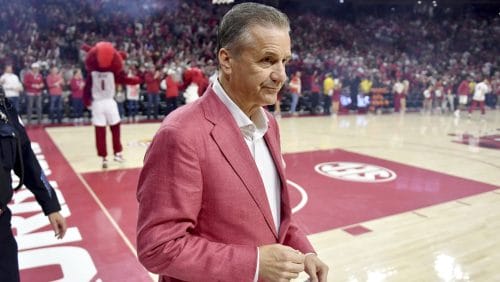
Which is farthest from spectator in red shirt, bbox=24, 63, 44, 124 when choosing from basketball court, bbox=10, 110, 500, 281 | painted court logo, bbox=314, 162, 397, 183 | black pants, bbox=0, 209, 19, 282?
black pants, bbox=0, 209, 19, 282

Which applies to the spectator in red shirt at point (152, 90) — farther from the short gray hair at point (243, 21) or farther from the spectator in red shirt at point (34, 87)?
the short gray hair at point (243, 21)

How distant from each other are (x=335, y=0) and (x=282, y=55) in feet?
79.4

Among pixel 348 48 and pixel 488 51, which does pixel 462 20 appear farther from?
pixel 348 48

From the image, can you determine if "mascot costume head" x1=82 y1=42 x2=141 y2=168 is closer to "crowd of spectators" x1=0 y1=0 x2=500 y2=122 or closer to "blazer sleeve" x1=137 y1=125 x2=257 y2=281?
"blazer sleeve" x1=137 y1=125 x2=257 y2=281

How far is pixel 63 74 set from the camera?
1062cm

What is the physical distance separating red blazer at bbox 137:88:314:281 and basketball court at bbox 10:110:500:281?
1808 millimetres

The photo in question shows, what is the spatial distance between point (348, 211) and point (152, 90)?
8173 mm

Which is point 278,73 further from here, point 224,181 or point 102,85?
point 102,85

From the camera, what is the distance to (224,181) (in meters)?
1.07

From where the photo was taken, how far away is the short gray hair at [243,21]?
3.68 feet

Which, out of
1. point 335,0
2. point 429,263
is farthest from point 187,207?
point 335,0

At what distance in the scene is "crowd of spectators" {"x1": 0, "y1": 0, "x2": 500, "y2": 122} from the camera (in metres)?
12.7

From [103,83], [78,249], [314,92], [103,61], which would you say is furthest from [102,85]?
[314,92]

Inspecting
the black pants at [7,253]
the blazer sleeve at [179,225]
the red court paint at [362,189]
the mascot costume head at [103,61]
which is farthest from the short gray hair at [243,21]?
the mascot costume head at [103,61]
